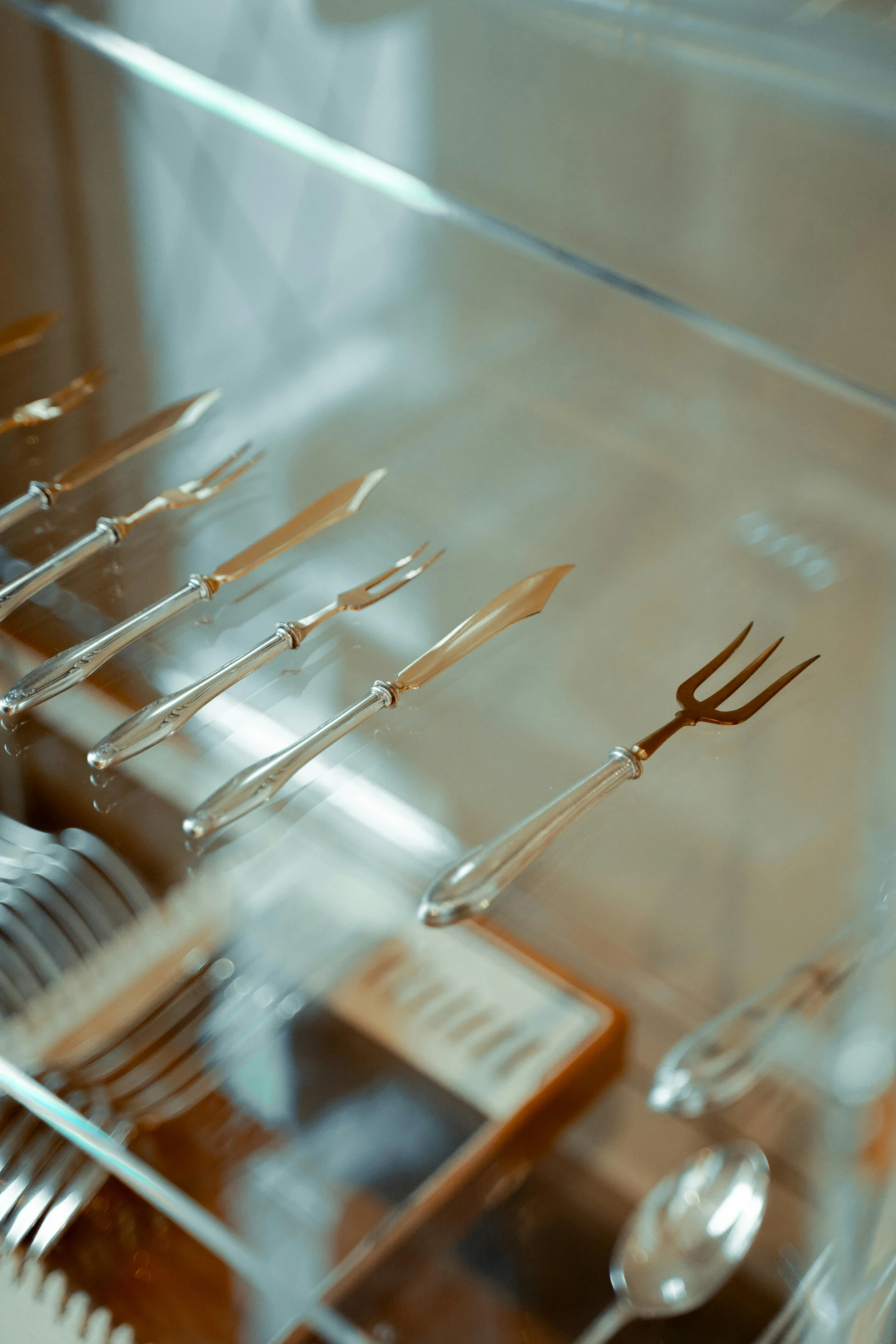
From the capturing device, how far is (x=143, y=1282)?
47 cm

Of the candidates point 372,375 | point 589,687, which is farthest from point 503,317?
point 589,687

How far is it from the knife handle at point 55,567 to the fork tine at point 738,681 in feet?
1.04

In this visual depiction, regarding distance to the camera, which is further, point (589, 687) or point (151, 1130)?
point (589, 687)

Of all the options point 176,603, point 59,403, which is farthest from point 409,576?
point 59,403

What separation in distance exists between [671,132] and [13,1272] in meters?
0.66

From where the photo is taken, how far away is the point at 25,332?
809mm

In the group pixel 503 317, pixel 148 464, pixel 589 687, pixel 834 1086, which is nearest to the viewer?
pixel 834 1086

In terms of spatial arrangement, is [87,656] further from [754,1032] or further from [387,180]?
[387,180]

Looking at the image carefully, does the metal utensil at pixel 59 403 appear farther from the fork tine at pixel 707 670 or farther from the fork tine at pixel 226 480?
the fork tine at pixel 707 670

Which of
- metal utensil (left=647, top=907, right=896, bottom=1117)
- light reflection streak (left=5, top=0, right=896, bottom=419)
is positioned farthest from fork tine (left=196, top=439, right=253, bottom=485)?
metal utensil (left=647, top=907, right=896, bottom=1117)

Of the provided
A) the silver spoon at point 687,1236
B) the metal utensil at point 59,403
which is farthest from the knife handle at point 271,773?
the metal utensil at point 59,403

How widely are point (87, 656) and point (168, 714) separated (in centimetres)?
6

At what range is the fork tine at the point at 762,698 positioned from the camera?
56 cm

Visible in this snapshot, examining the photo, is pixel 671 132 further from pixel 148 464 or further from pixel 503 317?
pixel 148 464
